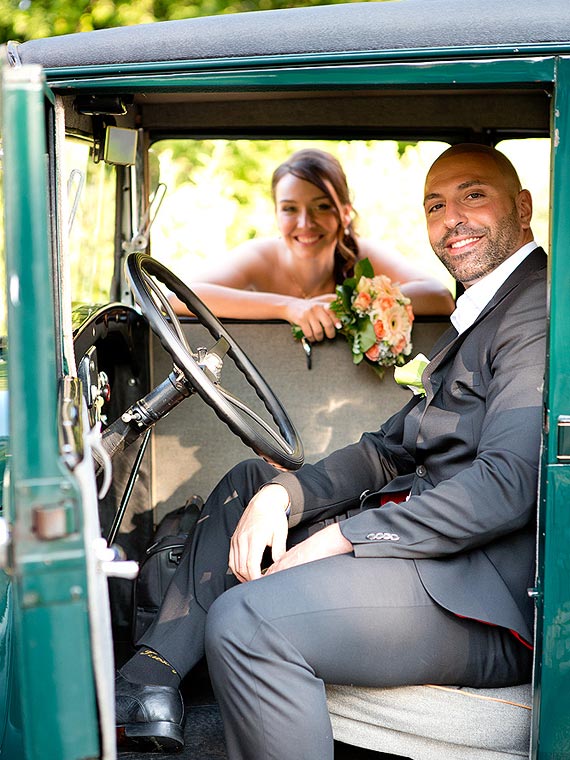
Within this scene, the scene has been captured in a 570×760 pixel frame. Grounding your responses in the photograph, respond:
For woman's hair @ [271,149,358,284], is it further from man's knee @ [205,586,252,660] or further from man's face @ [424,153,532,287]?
man's knee @ [205,586,252,660]

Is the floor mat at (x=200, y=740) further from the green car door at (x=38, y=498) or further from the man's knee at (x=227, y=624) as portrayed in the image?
the green car door at (x=38, y=498)

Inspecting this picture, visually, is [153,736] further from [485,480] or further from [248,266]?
[248,266]

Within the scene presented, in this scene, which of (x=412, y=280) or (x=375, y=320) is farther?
(x=412, y=280)

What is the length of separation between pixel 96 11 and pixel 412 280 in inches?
167

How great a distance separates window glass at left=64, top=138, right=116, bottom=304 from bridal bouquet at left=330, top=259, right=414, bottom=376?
2.46ft

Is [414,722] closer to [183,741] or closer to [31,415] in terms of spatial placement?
[183,741]

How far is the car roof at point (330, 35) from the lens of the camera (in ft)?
5.25

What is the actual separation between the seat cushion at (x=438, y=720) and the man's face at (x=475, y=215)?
36.8 inches

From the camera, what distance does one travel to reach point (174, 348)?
1985mm

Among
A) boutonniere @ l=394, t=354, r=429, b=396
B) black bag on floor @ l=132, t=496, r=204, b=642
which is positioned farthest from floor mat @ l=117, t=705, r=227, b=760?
boutonniere @ l=394, t=354, r=429, b=396

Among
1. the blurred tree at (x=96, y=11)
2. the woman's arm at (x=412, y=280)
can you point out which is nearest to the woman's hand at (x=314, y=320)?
the woman's arm at (x=412, y=280)

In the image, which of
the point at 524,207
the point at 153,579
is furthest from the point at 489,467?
the point at 153,579

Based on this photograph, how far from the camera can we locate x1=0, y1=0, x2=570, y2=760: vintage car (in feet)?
4.31

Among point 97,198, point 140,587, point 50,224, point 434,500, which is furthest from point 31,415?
point 97,198
